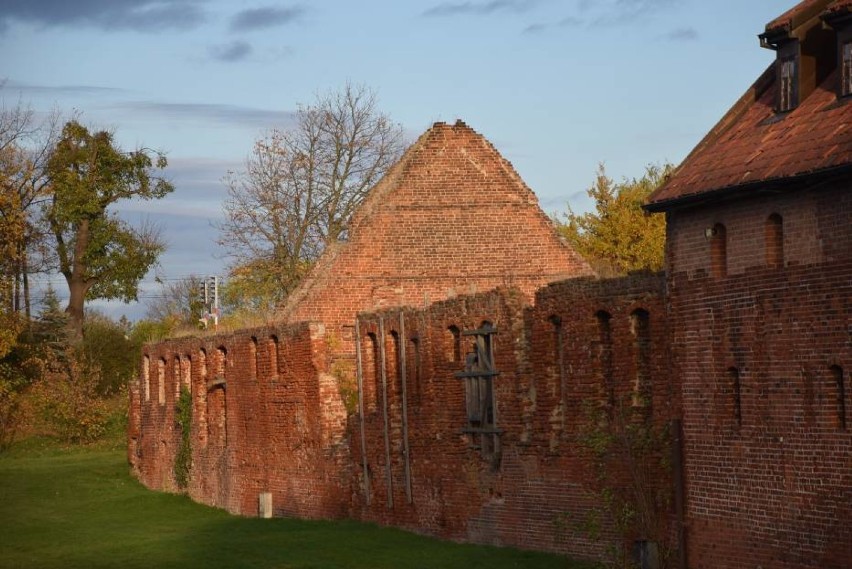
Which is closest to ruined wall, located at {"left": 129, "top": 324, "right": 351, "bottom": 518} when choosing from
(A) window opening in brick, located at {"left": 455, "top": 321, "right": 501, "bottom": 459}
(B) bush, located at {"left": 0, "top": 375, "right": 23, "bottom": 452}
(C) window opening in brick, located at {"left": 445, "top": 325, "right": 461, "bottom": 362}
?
(C) window opening in brick, located at {"left": 445, "top": 325, "right": 461, "bottom": 362}

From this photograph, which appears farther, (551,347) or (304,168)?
(304,168)

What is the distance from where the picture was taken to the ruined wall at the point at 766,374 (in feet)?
55.4

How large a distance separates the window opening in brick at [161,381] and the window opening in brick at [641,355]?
810 inches

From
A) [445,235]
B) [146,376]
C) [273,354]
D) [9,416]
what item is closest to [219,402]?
[273,354]

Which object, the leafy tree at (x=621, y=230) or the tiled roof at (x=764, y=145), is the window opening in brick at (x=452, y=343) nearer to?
the tiled roof at (x=764, y=145)

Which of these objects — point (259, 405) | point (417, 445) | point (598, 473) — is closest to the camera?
point (598, 473)

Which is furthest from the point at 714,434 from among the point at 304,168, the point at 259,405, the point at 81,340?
the point at 81,340

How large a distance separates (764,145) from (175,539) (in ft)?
44.1

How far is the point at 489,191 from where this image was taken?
110 feet

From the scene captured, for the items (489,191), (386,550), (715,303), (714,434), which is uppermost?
(489,191)

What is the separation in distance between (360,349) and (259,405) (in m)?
4.29

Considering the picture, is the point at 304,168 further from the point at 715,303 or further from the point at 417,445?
the point at 715,303

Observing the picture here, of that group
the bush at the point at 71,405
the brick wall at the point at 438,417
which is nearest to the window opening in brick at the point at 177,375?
the brick wall at the point at 438,417

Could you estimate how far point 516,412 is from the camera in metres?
23.2
